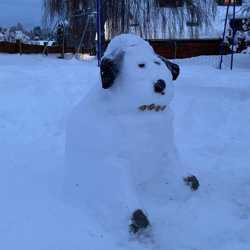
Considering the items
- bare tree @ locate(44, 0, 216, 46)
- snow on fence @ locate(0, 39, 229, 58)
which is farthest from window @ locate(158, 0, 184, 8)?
snow on fence @ locate(0, 39, 229, 58)

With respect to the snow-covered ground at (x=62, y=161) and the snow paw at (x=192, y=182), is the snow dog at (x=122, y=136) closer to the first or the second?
the snow-covered ground at (x=62, y=161)

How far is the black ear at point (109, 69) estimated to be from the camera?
4168 millimetres

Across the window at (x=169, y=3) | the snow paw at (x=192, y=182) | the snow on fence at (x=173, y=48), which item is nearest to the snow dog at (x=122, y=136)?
the snow paw at (x=192, y=182)

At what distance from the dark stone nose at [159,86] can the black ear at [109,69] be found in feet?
1.15

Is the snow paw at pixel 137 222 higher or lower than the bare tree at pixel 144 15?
lower

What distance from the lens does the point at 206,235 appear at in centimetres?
396

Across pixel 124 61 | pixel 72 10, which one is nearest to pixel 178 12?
pixel 72 10

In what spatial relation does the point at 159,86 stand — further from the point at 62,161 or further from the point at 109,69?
the point at 62,161

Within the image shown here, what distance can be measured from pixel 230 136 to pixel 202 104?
871mm

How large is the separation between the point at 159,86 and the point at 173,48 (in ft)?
45.7

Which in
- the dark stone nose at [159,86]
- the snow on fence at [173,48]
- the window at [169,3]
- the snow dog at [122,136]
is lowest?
the snow on fence at [173,48]

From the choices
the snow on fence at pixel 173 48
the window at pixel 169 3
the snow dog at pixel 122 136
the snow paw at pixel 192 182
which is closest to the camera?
the snow dog at pixel 122 136

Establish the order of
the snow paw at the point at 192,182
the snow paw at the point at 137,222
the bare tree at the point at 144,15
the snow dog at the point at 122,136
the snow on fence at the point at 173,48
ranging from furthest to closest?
the snow on fence at the point at 173,48 < the bare tree at the point at 144,15 < the snow paw at the point at 192,182 < the snow dog at the point at 122,136 < the snow paw at the point at 137,222

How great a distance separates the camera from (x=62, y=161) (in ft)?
18.4
